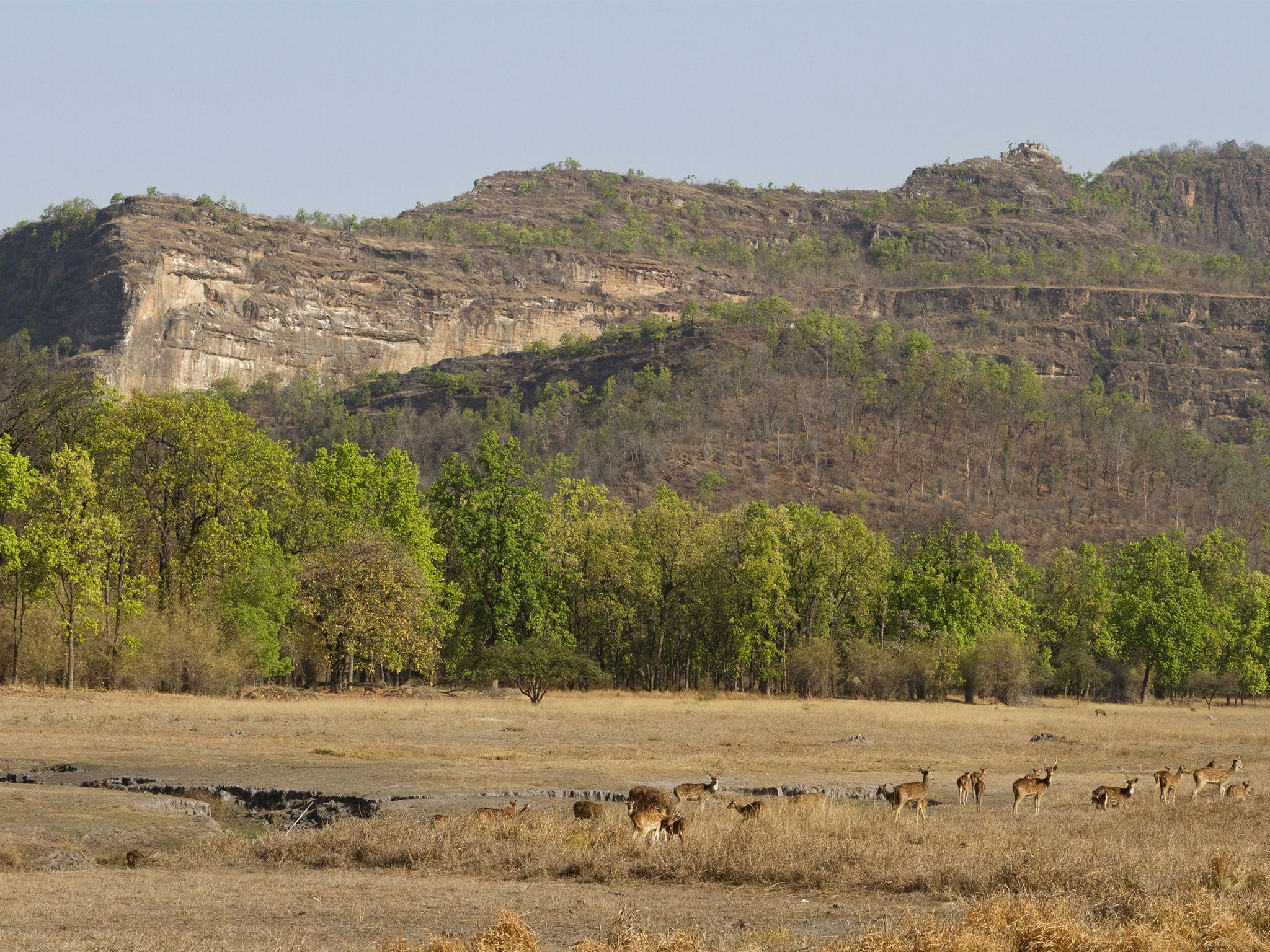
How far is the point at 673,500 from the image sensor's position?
75.6m

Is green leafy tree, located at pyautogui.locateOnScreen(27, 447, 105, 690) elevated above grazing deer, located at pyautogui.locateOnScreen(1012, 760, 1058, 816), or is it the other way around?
green leafy tree, located at pyautogui.locateOnScreen(27, 447, 105, 690)

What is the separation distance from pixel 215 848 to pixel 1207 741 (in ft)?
108

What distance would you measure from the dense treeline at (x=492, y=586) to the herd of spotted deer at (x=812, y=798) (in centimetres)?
2918

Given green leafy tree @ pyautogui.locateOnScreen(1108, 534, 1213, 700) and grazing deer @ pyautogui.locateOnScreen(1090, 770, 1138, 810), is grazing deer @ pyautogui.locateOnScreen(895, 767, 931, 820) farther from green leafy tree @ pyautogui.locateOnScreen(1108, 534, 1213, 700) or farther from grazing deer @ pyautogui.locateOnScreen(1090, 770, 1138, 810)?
green leafy tree @ pyautogui.locateOnScreen(1108, 534, 1213, 700)

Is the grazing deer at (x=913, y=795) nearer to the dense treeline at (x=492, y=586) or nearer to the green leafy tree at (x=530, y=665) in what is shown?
the green leafy tree at (x=530, y=665)

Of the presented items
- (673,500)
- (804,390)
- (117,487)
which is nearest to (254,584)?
(117,487)

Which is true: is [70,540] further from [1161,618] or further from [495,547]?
→ [1161,618]

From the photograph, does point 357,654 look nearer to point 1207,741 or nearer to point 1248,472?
point 1207,741

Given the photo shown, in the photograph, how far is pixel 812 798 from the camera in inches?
723

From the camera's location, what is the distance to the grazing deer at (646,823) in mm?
15219

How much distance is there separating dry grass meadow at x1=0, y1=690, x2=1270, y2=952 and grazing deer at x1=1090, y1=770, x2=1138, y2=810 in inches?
17.9

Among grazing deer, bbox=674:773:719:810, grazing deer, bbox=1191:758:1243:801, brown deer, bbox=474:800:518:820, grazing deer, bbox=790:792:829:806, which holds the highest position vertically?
grazing deer, bbox=1191:758:1243:801

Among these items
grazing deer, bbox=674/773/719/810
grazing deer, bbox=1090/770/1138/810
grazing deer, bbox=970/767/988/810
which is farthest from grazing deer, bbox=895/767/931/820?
grazing deer, bbox=1090/770/1138/810

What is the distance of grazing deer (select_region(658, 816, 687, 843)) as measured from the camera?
1554 cm
